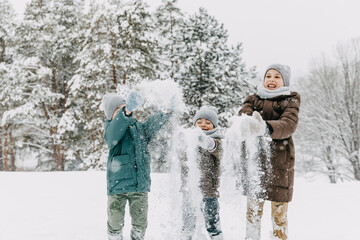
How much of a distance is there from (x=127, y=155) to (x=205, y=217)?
1.11 metres

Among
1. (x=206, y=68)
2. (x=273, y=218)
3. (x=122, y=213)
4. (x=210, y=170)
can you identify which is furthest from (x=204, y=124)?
(x=206, y=68)

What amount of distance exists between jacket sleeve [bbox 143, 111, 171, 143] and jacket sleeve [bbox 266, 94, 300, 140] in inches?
Result: 46.4

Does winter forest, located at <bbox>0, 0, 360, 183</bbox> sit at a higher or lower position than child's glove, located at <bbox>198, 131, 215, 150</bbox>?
higher

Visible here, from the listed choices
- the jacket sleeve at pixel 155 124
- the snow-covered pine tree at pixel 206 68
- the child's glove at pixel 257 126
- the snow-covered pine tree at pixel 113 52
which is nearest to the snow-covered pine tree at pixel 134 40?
the snow-covered pine tree at pixel 113 52

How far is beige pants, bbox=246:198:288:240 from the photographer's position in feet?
8.53

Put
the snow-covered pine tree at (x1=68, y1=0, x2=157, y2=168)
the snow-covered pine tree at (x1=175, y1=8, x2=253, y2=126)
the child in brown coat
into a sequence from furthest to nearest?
the snow-covered pine tree at (x1=175, y1=8, x2=253, y2=126) → the snow-covered pine tree at (x1=68, y1=0, x2=157, y2=168) → the child in brown coat

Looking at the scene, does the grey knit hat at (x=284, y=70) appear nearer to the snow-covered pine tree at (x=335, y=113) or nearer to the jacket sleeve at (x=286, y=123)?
the jacket sleeve at (x=286, y=123)

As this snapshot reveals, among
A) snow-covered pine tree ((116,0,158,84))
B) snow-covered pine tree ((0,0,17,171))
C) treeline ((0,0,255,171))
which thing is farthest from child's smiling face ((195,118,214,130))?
snow-covered pine tree ((0,0,17,171))

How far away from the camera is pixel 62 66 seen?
1788 centimetres

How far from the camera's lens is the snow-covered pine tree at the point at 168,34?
554 inches

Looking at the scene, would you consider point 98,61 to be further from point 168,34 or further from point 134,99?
point 134,99

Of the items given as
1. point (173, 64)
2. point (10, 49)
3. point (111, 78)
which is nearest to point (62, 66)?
point (10, 49)

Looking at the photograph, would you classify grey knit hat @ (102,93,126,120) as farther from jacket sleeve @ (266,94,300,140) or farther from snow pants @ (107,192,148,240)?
jacket sleeve @ (266,94,300,140)

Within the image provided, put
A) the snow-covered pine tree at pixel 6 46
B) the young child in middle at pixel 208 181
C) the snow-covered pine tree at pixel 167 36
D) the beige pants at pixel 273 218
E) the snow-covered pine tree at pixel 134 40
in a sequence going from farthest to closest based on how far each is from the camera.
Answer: the snow-covered pine tree at pixel 6 46, the snow-covered pine tree at pixel 167 36, the snow-covered pine tree at pixel 134 40, the young child in middle at pixel 208 181, the beige pants at pixel 273 218
